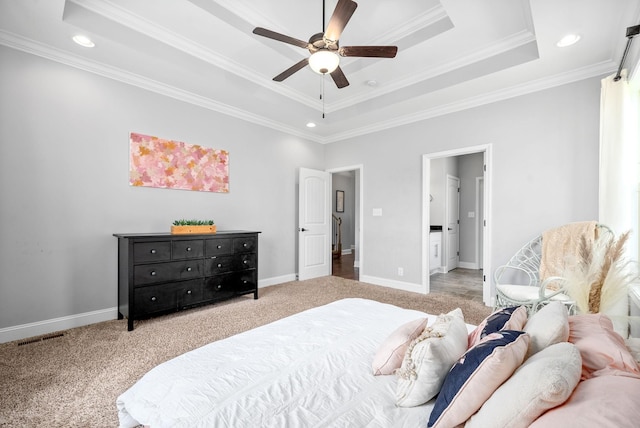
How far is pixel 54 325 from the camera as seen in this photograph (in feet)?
9.20

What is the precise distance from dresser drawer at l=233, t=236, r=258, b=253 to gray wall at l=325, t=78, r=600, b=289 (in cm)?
209

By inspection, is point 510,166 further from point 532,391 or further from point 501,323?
point 532,391

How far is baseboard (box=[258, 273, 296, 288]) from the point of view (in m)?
4.56

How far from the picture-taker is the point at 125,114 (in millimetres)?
3236

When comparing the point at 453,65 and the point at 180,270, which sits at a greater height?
the point at 453,65

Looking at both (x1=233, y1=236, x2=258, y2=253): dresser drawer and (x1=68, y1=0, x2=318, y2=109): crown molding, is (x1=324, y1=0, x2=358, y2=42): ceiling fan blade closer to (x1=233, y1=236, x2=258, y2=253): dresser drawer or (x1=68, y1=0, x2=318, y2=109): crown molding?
(x1=68, y1=0, x2=318, y2=109): crown molding

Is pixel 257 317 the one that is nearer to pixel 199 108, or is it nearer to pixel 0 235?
pixel 0 235

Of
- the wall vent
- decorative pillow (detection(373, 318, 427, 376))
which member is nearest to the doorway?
the wall vent

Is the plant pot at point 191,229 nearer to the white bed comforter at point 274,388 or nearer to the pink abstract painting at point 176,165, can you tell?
the pink abstract painting at point 176,165

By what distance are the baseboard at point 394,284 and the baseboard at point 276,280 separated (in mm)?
1219

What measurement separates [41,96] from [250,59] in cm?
205

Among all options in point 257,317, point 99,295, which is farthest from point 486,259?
point 99,295

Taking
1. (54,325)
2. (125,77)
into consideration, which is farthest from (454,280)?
(125,77)

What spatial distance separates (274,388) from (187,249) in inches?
102
